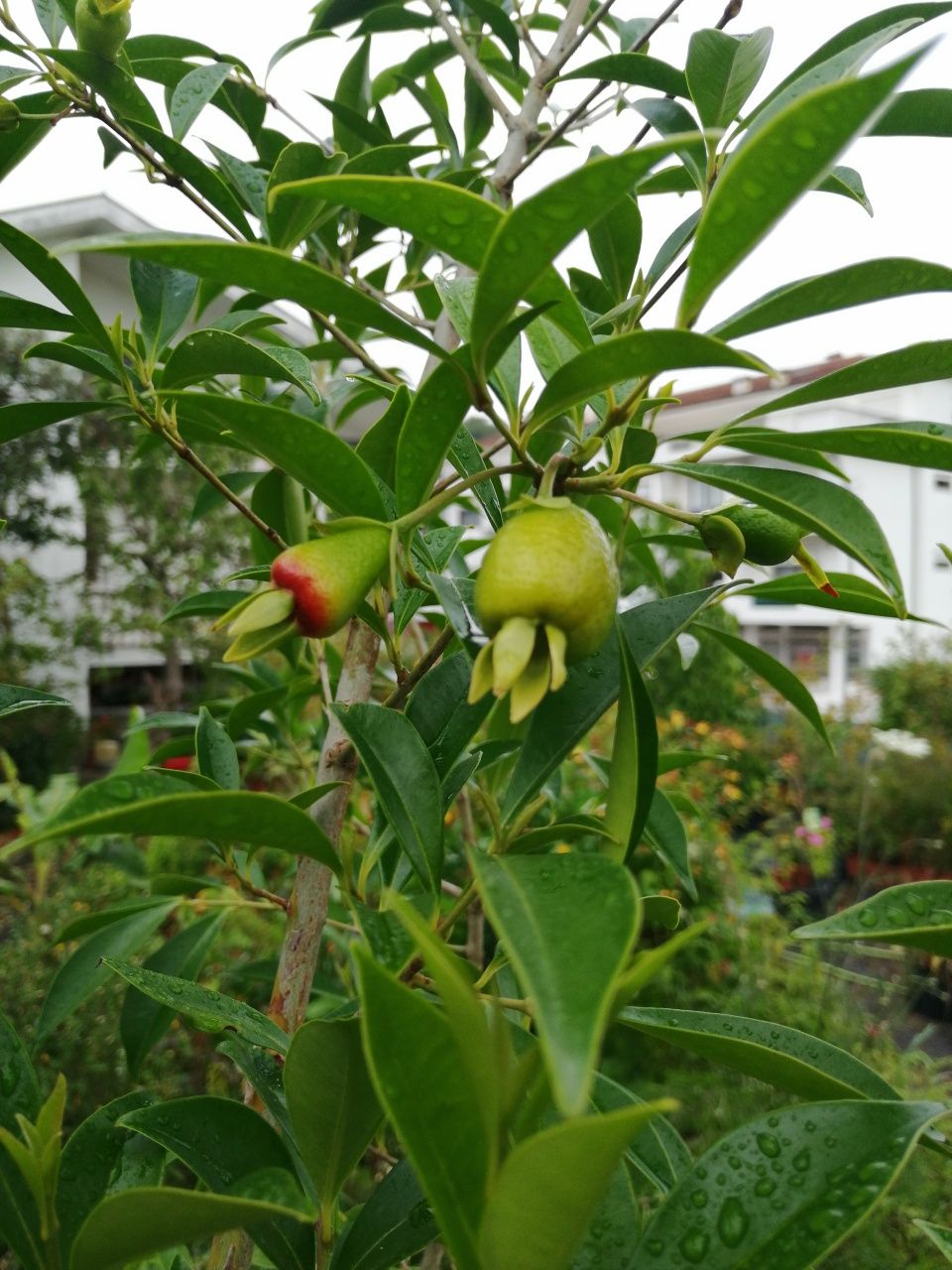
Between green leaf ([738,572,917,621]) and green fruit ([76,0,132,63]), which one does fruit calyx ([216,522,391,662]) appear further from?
green fruit ([76,0,132,63])

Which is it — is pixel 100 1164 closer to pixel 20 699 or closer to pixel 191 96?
pixel 20 699

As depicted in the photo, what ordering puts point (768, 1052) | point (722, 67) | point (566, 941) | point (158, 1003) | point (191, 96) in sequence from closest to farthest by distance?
1. point (566, 941)
2. point (768, 1052)
3. point (722, 67)
4. point (191, 96)
5. point (158, 1003)

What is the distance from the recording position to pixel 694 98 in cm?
43

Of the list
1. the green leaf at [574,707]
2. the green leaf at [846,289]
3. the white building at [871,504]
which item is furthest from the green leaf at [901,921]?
the white building at [871,504]

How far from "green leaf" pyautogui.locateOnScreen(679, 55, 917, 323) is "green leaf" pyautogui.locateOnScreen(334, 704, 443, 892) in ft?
0.69

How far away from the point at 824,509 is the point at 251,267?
222 millimetres

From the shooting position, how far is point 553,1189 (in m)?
0.22

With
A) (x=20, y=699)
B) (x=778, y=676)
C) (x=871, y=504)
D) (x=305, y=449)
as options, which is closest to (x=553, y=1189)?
(x=305, y=449)

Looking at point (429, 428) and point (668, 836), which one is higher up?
point (429, 428)

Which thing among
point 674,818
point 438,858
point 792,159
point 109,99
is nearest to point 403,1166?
point 438,858

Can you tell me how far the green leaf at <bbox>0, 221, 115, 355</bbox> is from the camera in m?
0.42

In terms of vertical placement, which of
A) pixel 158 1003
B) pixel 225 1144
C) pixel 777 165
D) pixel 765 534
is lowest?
pixel 158 1003

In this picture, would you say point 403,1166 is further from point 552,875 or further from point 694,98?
point 694,98

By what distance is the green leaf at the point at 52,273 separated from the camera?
0.42 meters
